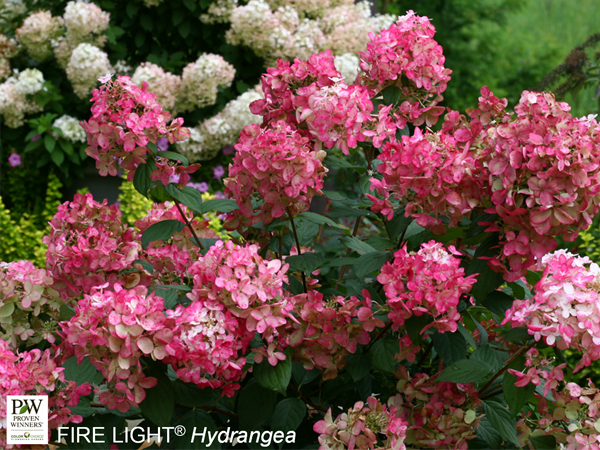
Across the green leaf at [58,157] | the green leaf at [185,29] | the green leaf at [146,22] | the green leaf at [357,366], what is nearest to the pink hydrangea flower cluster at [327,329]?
the green leaf at [357,366]

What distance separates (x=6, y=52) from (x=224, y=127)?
5.39 ft

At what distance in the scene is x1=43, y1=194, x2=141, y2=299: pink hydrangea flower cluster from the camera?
1298 millimetres

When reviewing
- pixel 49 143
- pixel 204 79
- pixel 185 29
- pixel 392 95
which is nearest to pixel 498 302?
pixel 392 95

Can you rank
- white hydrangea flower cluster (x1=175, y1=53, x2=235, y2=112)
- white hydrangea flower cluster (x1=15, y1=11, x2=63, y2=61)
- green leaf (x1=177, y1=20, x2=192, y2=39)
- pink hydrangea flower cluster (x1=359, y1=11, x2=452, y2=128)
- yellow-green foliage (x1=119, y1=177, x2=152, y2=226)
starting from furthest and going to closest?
green leaf (x1=177, y1=20, x2=192, y2=39) < white hydrangea flower cluster (x1=15, y1=11, x2=63, y2=61) < white hydrangea flower cluster (x1=175, y1=53, x2=235, y2=112) < yellow-green foliage (x1=119, y1=177, x2=152, y2=226) < pink hydrangea flower cluster (x1=359, y1=11, x2=452, y2=128)

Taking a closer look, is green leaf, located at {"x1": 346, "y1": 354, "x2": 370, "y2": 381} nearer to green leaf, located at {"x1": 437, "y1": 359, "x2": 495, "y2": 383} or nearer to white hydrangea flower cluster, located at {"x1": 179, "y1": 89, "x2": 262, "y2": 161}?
green leaf, located at {"x1": 437, "y1": 359, "x2": 495, "y2": 383}

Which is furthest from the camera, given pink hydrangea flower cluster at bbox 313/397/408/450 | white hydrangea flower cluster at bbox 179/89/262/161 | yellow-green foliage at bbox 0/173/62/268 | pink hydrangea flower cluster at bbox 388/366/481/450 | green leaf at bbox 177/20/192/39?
green leaf at bbox 177/20/192/39

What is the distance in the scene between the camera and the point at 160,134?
4.25 ft

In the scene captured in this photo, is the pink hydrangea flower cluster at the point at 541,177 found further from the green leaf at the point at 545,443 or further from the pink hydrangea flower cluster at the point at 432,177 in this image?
the green leaf at the point at 545,443

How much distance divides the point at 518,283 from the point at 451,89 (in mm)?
7408

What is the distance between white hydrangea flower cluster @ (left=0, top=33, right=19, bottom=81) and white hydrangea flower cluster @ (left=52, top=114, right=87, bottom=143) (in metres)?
0.57

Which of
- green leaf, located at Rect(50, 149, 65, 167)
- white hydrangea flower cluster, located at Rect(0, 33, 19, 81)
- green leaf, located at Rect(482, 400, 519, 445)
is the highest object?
green leaf, located at Rect(482, 400, 519, 445)

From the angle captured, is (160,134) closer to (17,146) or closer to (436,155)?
(436,155)

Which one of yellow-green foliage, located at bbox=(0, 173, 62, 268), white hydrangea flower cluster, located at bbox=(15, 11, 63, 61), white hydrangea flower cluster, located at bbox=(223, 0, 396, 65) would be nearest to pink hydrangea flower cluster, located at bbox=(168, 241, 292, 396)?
yellow-green foliage, located at bbox=(0, 173, 62, 268)

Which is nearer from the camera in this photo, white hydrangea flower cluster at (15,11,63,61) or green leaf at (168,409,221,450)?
green leaf at (168,409,221,450)
